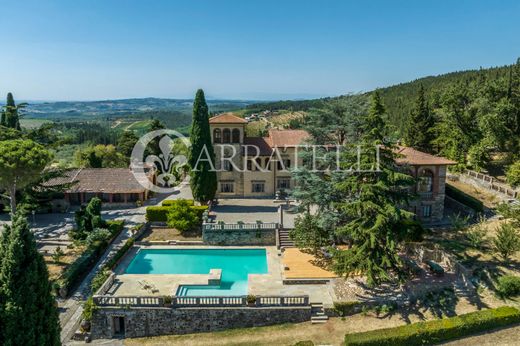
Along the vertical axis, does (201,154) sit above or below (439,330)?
above

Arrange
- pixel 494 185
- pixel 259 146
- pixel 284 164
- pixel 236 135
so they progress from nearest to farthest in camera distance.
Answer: pixel 494 185, pixel 236 135, pixel 284 164, pixel 259 146

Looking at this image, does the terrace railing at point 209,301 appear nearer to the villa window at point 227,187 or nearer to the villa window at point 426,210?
the villa window at point 426,210

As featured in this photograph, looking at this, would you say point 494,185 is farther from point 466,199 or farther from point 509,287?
point 509,287

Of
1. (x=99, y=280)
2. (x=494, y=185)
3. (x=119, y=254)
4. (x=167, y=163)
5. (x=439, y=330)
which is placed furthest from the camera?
(x=167, y=163)

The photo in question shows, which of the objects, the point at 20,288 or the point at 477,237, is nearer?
the point at 20,288

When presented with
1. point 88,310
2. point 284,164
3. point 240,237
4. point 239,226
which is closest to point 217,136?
point 284,164

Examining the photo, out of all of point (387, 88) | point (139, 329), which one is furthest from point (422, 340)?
point (387, 88)
